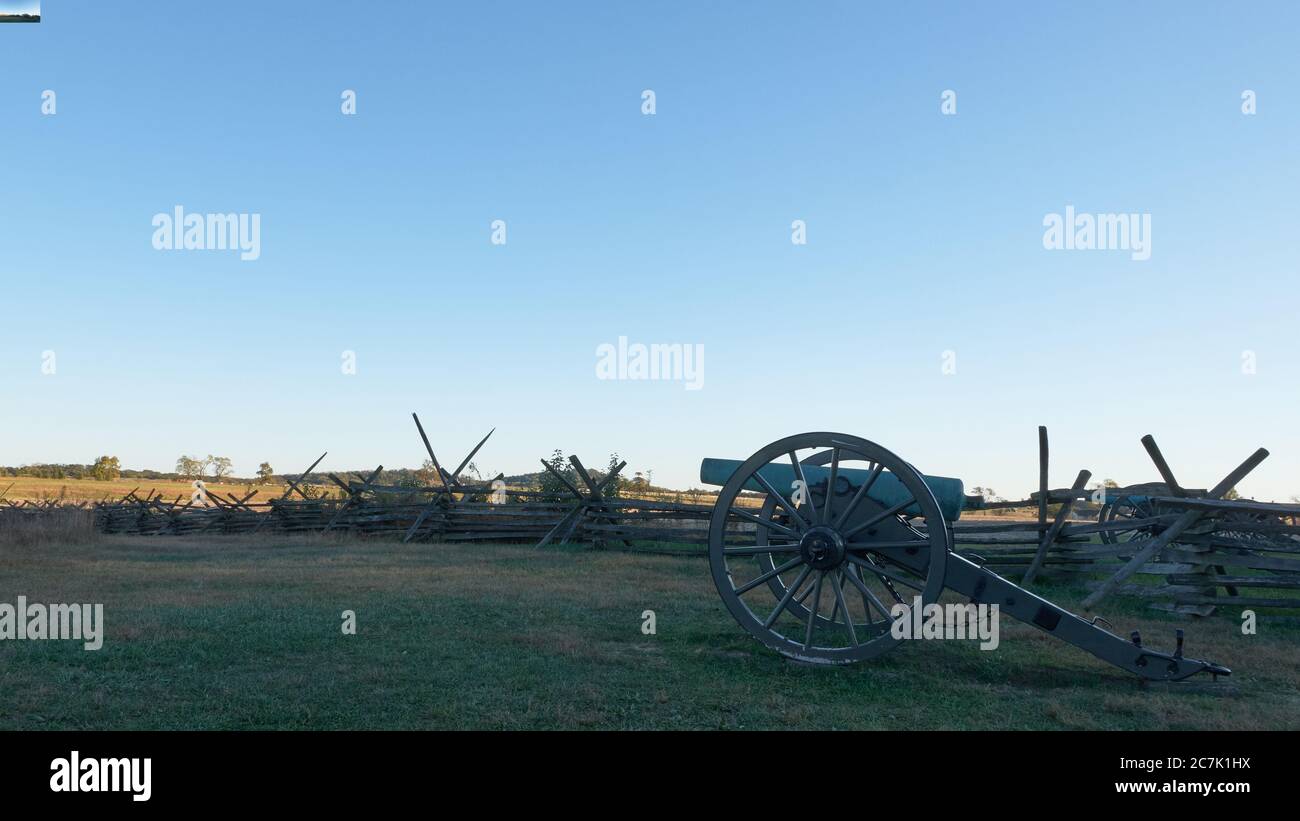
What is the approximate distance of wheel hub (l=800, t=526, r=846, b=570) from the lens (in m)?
6.42

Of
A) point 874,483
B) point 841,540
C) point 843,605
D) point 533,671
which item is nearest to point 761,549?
point 841,540

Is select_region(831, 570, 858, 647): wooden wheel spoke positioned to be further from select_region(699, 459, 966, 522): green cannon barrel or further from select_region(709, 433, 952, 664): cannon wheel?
select_region(699, 459, 966, 522): green cannon barrel

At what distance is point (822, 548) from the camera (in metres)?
6.46

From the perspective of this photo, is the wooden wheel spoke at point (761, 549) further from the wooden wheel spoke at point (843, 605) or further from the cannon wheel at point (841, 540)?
the wooden wheel spoke at point (843, 605)

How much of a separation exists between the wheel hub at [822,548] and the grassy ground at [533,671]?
2.60 feet

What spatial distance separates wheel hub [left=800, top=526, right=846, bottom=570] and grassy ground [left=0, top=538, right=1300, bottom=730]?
2.60 ft

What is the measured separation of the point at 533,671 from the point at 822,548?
226cm

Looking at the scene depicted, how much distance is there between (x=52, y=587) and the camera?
1034 centimetres
